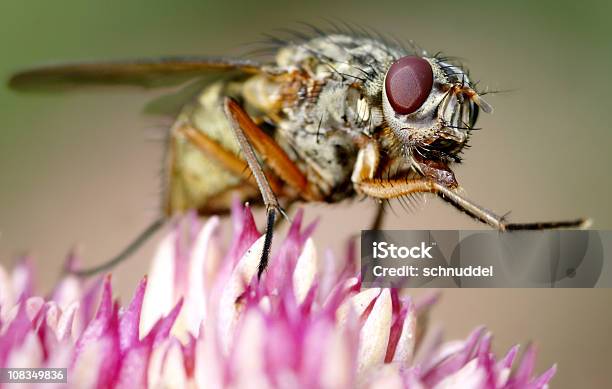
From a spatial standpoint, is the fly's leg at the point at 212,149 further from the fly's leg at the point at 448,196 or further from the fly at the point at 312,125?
the fly's leg at the point at 448,196

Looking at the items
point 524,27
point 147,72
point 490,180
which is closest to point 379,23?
point 524,27

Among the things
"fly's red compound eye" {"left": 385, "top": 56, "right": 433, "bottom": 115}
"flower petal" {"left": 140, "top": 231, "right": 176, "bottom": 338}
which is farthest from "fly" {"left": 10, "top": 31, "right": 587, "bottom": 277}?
"flower petal" {"left": 140, "top": 231, "right": 176, "bottom": 338}

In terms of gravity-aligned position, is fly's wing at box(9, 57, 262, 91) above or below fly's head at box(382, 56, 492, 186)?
below

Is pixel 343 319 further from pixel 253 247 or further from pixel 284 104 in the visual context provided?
pixel 284 104

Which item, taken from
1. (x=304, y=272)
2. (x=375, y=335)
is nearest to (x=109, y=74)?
(x=304, y=272)

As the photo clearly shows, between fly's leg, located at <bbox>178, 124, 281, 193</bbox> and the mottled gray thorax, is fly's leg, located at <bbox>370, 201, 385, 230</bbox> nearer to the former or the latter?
the mottled gray thorax

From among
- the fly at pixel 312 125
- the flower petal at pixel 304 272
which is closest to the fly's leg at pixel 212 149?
the fly at pixel 312 125

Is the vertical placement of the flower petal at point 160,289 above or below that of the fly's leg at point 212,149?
below
